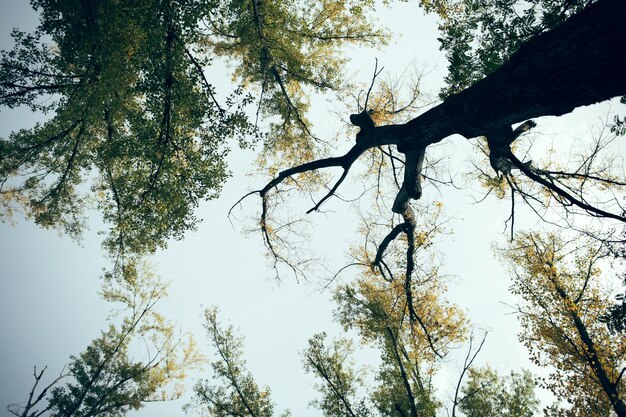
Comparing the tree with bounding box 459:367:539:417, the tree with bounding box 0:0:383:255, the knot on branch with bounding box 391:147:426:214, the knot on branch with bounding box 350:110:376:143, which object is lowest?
the tree with bounding box 459:367:539:417

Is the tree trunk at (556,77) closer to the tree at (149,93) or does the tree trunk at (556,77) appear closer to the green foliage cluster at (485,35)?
the green foliage cluster at (485,35)

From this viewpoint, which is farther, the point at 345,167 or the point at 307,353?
the point at 307,353

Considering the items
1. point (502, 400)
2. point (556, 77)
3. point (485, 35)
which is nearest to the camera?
point (556, 77)

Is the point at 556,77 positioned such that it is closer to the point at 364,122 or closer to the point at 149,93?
the point at 364,122

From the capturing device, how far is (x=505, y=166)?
530 cm

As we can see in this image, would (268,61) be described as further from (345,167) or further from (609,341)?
(609,341)

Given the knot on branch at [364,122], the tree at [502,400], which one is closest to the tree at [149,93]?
the knot on branch at [364,122]

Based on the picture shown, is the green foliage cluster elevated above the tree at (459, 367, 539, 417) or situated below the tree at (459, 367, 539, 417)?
above

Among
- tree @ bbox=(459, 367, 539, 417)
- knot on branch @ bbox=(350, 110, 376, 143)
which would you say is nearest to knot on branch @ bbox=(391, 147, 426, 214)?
knot on branch @ bbox=(350, 110, 376, 143)

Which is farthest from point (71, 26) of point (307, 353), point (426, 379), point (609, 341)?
point (609, 341)

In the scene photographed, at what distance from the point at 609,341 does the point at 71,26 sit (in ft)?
64.7

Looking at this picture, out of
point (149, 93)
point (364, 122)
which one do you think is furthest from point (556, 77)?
point (149, 93)

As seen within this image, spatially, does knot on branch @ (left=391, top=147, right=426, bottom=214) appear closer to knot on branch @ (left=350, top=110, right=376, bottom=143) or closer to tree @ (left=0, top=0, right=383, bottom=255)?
knot on branch @ (left=350, top=110, right=376, bottom=143)

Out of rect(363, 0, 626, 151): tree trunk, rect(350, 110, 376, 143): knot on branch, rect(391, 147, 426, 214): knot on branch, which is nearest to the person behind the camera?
rect(363, 0, 626, 151): tree trunk
